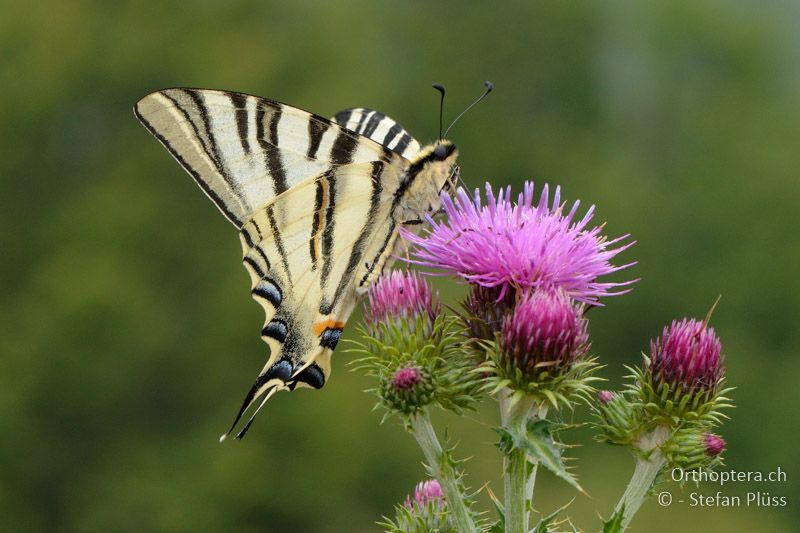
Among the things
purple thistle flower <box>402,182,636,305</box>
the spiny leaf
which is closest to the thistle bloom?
purple thistle flower <box>402,182,636,305</box>

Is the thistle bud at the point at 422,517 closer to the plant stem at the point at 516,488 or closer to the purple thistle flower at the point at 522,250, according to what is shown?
the plant stem at the point at 516,488

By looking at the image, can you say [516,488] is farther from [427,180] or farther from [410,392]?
[427,180]

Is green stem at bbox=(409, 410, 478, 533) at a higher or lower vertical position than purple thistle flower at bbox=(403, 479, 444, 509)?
higher

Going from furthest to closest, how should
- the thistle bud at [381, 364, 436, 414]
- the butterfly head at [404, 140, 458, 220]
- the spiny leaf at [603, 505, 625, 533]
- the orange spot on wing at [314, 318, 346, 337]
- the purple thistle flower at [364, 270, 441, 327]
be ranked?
the butterfly head at [404, 140, 458, 220]
the orange spot on wing at [314, 318, 346, 337]
the purple thistle flower at [364, 270, 441, 327]
the thistle bud at [381, 364, 436, 414]
the spiny leaf at [603, 505, 625, 533]

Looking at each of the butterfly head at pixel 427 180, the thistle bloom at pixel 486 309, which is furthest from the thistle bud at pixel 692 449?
the butterfly head at pixel 427 180

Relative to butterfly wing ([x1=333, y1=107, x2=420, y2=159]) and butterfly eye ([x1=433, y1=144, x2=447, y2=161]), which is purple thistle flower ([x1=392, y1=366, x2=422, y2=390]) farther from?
butterfly wing ([x1=333, y1=107, x2=420, y2=159])

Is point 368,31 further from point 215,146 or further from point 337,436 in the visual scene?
point 215,146

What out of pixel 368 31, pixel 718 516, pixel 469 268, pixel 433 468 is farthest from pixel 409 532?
pixel 368 31
